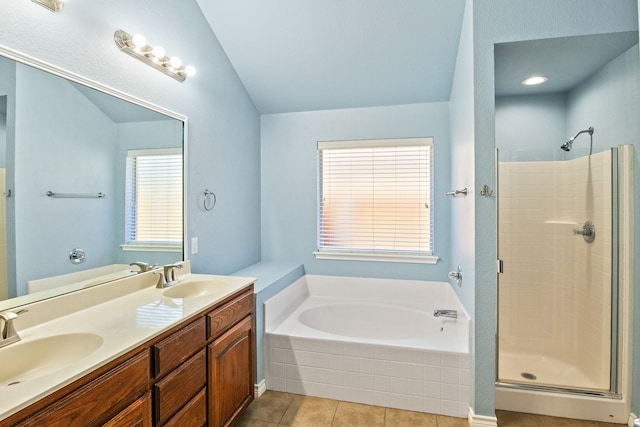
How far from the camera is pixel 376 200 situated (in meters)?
3.23

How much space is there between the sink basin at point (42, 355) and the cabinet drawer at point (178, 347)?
0.21 m

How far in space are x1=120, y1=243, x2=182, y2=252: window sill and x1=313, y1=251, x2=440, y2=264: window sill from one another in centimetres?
148

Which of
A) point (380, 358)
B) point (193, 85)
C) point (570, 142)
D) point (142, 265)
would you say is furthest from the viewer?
point (570, 142)

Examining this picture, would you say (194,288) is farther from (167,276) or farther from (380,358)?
(380,358)

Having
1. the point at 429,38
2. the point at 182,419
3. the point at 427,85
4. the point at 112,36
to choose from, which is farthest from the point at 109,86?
the point at 427,85

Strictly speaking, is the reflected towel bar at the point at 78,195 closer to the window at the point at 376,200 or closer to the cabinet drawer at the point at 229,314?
the cabinet drawer at the point at 229,314

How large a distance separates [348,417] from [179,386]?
3.86 ft

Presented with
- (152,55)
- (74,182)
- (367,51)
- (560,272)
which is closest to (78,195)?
(74,182)

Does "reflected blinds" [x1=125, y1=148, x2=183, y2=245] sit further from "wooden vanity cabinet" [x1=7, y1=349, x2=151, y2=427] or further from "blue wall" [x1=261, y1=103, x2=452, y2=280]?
"blue wall" [x1=261, y1=103, x2=452, y2=280]

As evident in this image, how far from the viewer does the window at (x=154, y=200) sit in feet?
6.03

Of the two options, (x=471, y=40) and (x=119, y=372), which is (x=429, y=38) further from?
(x=119, y=372)

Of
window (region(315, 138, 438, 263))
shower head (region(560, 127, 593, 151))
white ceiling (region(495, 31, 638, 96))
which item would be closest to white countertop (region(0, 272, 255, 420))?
window (region(315, 138, 438, 263))

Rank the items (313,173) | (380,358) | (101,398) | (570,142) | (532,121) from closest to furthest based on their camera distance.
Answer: (101,398) < (380,358) < (570,142) < (532,121) < (313,173)

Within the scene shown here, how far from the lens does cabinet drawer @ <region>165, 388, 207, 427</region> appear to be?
1384mm
